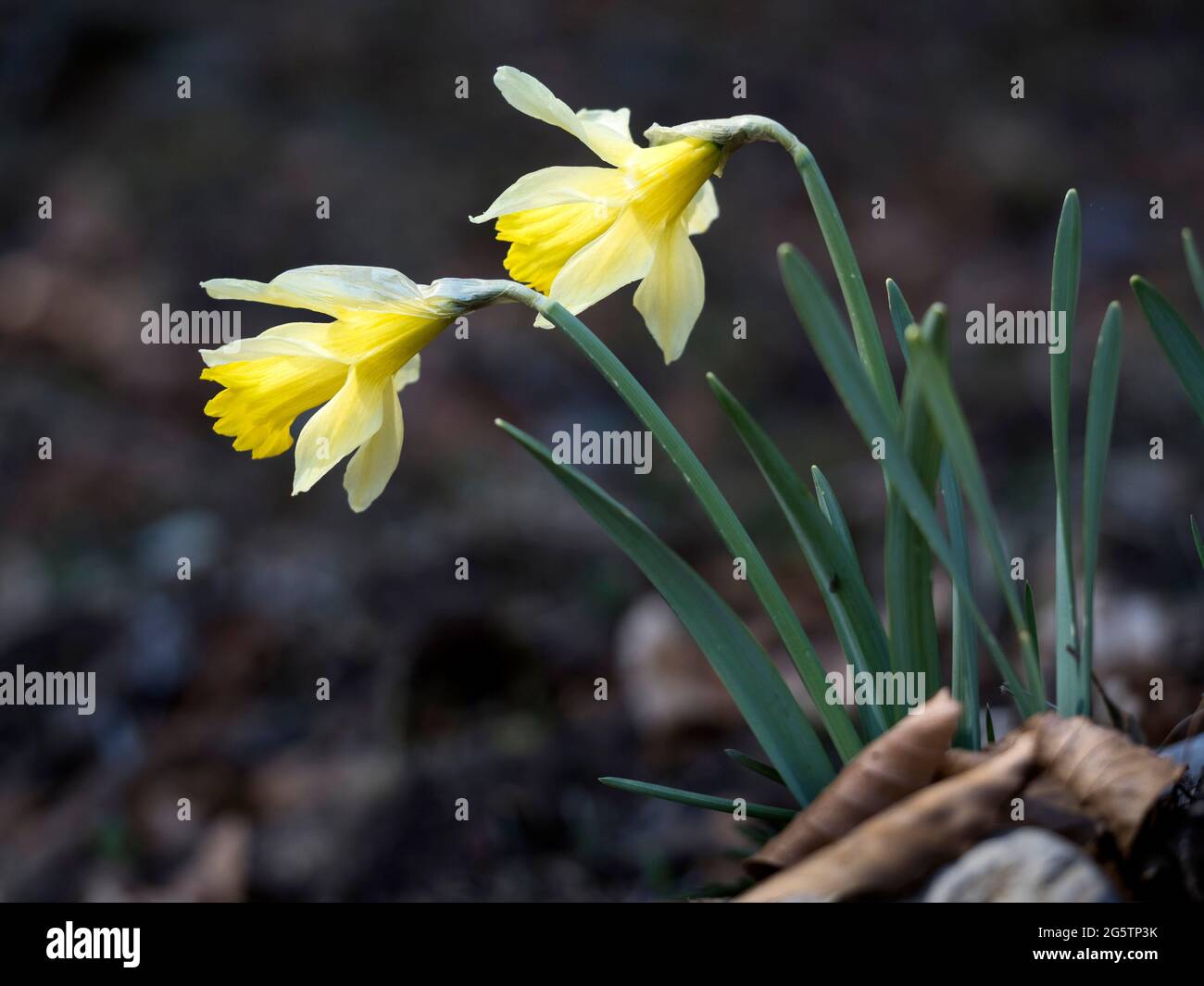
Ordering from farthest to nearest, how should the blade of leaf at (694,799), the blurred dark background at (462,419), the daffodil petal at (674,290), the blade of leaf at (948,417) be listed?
the blurred dark background at (462,419), the daffodil petal at (674,290), the blade of leaf at (694,799), the blade of leaf at (948,417)

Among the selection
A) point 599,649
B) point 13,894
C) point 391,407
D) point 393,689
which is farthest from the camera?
point 599,649

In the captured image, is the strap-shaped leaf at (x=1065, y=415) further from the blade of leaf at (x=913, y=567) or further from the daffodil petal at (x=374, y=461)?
the daffodil petal at (x=374, y=461)

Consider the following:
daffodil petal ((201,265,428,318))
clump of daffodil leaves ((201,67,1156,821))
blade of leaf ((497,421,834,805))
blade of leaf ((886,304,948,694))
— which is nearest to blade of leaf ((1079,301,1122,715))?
clump of daffodil leaves ((201,67,1156,821))

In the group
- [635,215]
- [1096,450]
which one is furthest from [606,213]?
[1096,450]

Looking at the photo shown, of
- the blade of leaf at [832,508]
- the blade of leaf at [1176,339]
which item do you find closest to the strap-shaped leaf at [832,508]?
the blade of leaf at [832,508]

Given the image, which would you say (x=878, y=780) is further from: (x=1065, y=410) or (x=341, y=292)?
(x=341, y=292)

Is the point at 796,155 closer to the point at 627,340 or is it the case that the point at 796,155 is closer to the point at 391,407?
the point at 391,407
